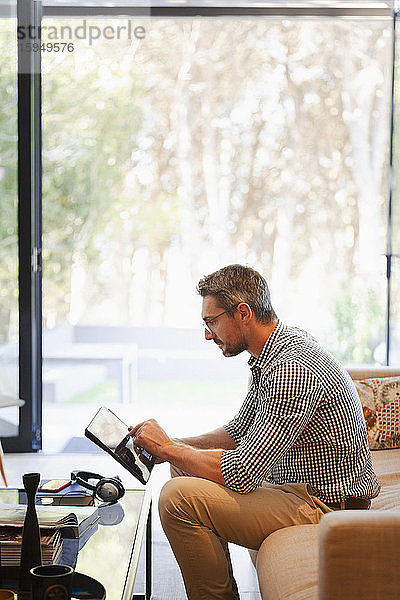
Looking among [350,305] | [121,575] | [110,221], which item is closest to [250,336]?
[121,575]

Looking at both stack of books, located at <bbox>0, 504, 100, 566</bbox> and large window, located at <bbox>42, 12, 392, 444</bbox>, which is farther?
large window, located at <bbox>42, 12, 392, 444</bbox>

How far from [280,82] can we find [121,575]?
7.62m

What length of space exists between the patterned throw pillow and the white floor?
678mm

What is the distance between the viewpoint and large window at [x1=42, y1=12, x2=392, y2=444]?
27.3ft

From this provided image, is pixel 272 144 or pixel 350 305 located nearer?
pixel 350 305

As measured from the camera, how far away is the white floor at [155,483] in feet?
8.63

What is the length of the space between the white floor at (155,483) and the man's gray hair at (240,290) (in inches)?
38.4

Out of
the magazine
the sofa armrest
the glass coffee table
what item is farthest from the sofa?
the magazine

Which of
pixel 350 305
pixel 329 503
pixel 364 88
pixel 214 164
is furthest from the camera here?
pixel 214 164

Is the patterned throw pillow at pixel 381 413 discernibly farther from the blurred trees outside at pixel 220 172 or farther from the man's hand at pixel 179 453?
the blurred trees outside at pixel 220 172

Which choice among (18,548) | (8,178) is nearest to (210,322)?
(18,548)

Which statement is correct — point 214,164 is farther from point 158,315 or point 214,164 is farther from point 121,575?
point 121,575

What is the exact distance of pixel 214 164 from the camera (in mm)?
9188

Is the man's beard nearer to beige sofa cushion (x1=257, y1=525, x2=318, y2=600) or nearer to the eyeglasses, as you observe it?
the eyeglasses
